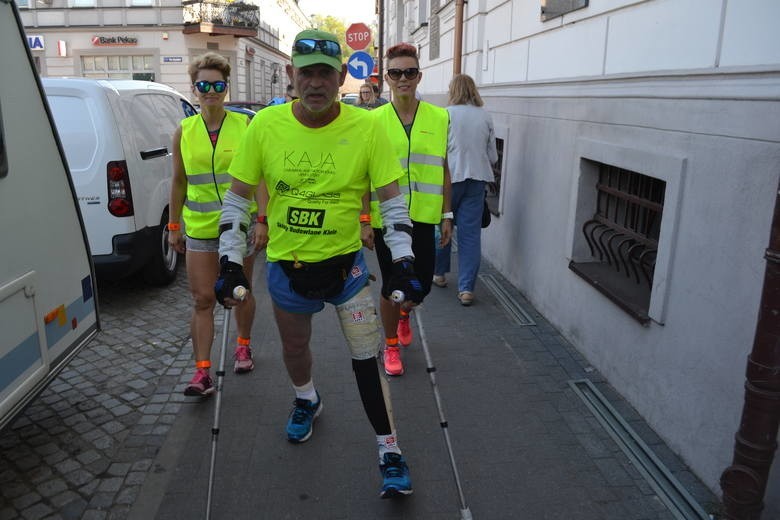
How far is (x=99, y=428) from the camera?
4.01m

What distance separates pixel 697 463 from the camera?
337cm

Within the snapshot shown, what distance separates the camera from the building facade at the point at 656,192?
3.05m

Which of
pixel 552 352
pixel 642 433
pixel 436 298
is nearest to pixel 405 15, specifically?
pixel 436 298

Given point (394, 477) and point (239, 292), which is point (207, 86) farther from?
point (394, 477)

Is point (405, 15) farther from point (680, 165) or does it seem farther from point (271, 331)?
point (680, 165)

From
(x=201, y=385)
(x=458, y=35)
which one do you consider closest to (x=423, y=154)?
(x=201, y=385)

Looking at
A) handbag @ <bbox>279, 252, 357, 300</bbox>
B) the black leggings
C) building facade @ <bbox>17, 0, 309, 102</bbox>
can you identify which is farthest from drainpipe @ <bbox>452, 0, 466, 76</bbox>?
building facade @ <bbox>17, 0, 309, 102</bbox>

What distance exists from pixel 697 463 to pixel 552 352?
1804 mm

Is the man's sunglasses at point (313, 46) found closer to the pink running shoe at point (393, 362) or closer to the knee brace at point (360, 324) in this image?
the knee brace at point (360, 324)

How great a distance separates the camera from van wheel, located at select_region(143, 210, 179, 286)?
6656mm

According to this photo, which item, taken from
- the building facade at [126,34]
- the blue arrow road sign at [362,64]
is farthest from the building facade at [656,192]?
the building facade at [126,34]

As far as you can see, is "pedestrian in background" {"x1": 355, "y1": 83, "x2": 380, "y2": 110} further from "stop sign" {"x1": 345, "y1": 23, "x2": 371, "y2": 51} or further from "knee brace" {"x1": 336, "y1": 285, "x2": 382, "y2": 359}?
"knee brace" {"x1": 336, "y1": 285, "x2": 382, "y2": 359}

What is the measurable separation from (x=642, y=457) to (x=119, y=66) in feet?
106

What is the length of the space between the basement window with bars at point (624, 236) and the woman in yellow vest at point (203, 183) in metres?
2.35
